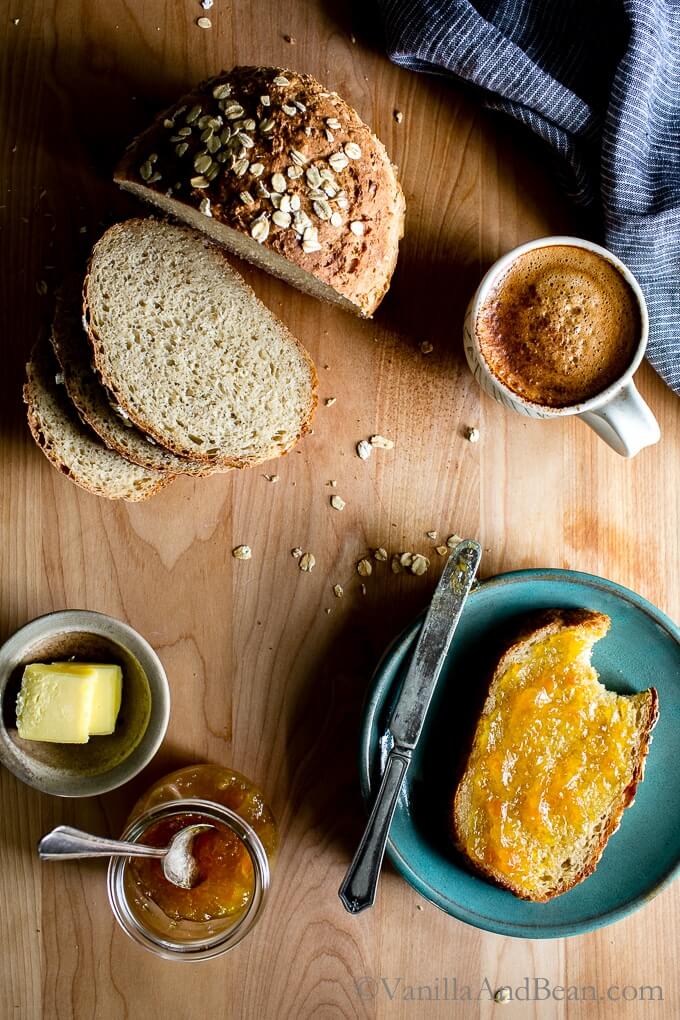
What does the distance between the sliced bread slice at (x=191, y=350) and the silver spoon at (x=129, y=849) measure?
22.8 inches

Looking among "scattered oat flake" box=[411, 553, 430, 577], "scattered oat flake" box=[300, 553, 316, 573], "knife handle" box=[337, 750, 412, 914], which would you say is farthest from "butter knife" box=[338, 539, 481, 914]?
"scattered oat flake" box=[300, 553, 316, 573]

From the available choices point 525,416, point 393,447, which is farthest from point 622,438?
point 393,447

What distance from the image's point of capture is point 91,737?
4.51 ft

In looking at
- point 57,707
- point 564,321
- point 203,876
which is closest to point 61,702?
point 57,707

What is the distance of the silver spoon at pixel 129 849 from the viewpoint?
1229 mm

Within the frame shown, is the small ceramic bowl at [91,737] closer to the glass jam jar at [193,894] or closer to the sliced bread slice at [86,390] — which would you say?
the glass jam jar at [193,894]

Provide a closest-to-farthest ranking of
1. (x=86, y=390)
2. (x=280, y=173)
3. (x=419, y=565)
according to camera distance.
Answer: (x=280, y=173) → (x=86, y=390) → (x=419, y=565)

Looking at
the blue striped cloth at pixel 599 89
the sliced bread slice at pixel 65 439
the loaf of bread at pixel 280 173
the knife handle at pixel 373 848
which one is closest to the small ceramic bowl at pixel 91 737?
the sliced bread slice at pixel 65 439

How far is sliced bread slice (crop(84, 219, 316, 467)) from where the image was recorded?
4.46 ft

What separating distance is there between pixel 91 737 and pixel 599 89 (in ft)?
4.42

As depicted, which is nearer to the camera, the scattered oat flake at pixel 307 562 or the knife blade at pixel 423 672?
the knife blade at pixel 423 672

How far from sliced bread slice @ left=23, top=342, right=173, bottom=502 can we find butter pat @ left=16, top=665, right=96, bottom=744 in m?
0.30

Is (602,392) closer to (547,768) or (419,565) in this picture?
(419,565)

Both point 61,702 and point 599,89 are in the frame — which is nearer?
point 61,702
